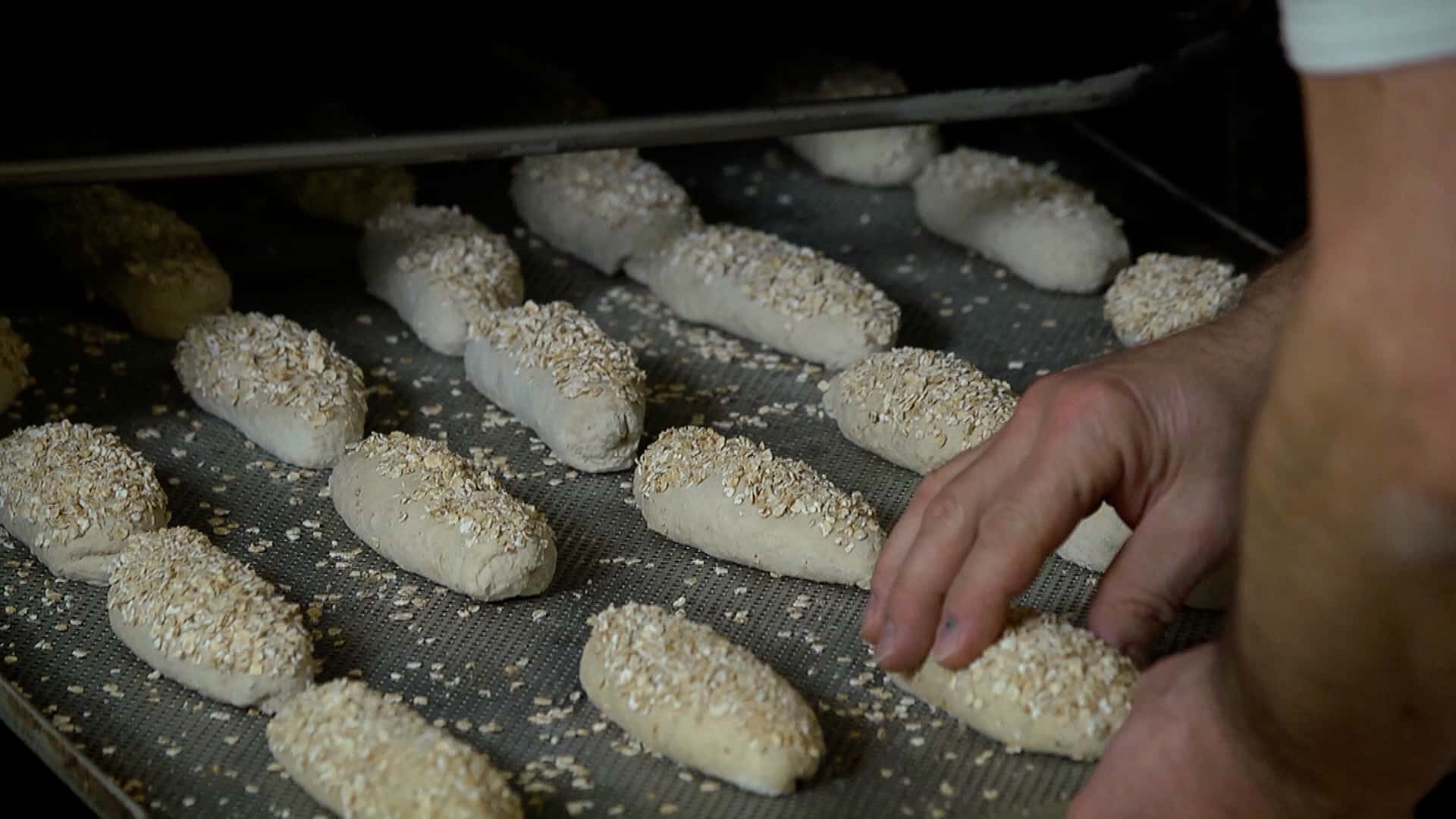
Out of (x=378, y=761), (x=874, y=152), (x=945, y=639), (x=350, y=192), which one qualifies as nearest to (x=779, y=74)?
(x=874, y=152)

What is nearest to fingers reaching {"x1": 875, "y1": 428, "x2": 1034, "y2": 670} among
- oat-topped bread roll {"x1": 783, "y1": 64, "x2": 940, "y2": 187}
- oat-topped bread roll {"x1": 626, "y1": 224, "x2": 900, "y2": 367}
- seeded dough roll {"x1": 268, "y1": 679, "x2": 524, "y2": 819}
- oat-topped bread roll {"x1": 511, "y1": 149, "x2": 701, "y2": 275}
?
seeded dough roll {"x1": 268, "y1": 679, "x2": 524, "y2": 819}

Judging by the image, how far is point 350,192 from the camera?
91.9 inches

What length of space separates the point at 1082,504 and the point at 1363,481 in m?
0.40

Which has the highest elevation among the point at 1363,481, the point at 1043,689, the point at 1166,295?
the point at 1363,481

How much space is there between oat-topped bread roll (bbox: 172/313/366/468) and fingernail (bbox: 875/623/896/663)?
736mm

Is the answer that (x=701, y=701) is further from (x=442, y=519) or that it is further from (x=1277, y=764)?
(x=1277, y=764)

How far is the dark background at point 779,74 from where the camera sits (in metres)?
2.39

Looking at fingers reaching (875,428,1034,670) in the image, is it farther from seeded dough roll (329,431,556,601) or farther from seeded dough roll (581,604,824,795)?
seeded dough roll (329,431,556,601)

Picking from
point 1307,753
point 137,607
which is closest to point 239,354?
point 137,607

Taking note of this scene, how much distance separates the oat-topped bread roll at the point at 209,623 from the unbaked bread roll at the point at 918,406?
26.2 inches

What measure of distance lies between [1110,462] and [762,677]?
35 cm

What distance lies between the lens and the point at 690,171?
2.55 metres

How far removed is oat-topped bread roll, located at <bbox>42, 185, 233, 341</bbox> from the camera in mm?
2018

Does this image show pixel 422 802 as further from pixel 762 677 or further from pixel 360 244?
pixel 360 244
